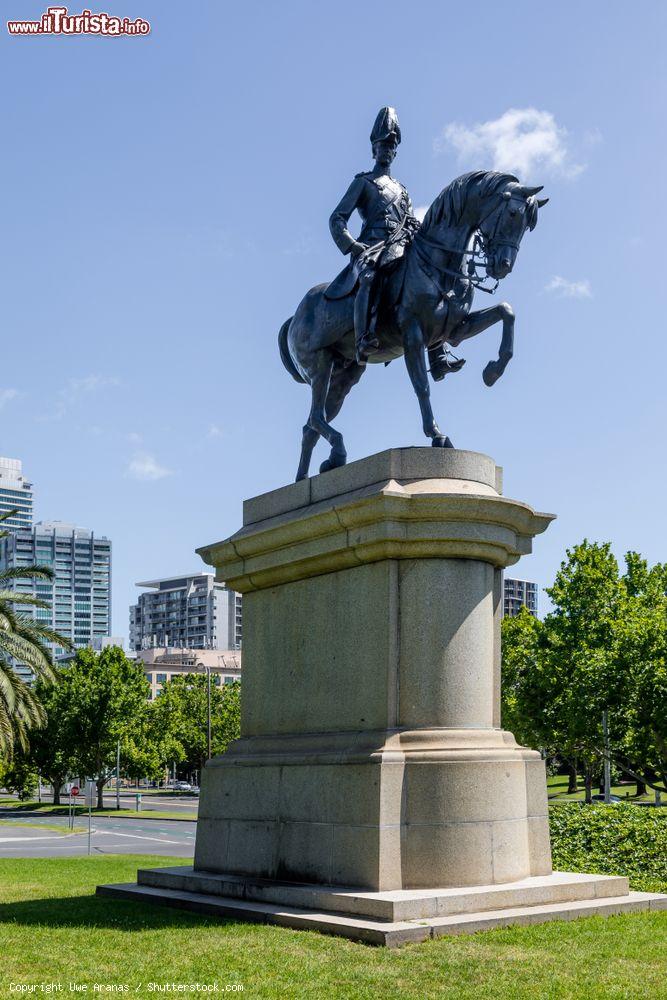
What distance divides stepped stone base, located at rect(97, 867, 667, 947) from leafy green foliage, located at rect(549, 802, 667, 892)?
2187 millimetres

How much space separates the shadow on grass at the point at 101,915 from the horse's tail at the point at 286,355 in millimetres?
6865

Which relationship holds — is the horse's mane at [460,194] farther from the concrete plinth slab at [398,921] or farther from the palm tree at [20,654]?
the palm tree at [20,654]

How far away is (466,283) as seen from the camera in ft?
41.3

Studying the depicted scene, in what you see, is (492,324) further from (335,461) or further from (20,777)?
(20,777)

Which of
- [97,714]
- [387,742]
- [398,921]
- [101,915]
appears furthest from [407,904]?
[97,714]

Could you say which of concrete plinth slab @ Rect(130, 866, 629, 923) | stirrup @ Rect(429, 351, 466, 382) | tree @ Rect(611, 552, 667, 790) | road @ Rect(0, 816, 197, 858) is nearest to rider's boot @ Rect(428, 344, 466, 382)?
stirrup @ Rect(429, 351, 466, 382)

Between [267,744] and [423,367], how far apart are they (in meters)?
4.54

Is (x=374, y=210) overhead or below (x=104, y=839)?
overhead

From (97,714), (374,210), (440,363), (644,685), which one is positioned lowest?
(97,714)

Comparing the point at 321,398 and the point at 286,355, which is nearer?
the point at 321,398

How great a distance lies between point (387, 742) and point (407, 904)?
168 centimetres

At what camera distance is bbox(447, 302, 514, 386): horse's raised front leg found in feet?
41.5

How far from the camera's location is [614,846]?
47.3 ft

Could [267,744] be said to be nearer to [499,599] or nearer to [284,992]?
[499,599]
